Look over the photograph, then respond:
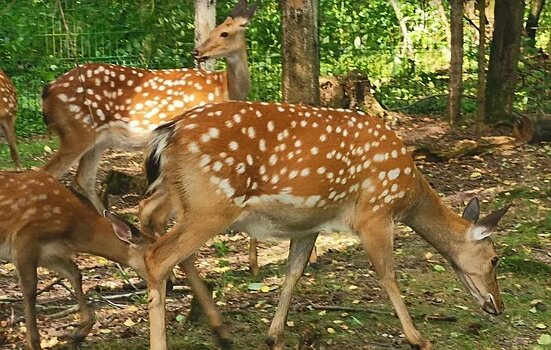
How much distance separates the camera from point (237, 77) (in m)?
8.15

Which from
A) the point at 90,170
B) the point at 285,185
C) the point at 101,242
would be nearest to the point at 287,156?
the point at 285,185

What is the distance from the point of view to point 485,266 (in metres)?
5.96

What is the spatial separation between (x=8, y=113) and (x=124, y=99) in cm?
264

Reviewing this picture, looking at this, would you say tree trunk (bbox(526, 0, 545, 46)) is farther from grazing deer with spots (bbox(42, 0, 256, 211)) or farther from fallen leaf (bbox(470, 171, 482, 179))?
grazing deer with spots (bbox(42, 0, 256, 211))

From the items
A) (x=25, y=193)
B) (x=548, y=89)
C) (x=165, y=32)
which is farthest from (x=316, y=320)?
(x=548, y=89)

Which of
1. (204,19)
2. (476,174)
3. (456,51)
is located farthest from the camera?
(456,51)

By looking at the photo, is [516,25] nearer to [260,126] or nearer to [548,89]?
[548,89]

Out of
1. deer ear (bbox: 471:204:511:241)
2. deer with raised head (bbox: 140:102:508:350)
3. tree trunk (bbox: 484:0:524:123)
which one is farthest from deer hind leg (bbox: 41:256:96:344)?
tree trunk (bbox: 484:0:524:123)

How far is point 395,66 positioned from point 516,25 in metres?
3.20

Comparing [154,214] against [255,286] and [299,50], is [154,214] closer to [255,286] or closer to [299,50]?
[255,286]

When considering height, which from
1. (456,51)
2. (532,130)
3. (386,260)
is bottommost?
(532,130)

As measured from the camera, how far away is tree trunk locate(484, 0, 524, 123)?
12.6 metres

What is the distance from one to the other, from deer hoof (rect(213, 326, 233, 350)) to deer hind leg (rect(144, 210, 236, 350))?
439mm

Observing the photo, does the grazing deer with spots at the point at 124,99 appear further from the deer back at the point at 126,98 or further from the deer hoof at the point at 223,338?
the deer hoof at the point at 223,338
